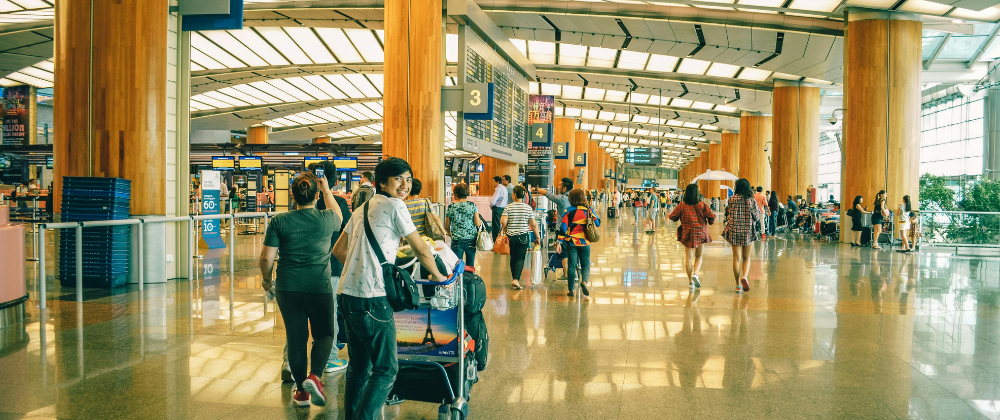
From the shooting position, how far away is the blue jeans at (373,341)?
3.04 metres

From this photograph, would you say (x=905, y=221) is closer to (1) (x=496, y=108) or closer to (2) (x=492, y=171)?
(1) (x=496, y=108)

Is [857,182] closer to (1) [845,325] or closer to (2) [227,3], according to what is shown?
(1) [845,325]

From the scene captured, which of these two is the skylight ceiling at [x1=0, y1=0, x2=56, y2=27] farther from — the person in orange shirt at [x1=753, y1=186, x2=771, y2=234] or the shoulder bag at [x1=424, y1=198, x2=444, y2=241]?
the person in orange shirt at [x1=753, y1=186, x2=771, y2=234]

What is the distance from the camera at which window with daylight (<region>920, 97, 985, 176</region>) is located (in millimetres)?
30812

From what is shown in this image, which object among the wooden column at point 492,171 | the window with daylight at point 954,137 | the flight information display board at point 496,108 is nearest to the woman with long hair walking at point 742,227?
the flight information display board at point 496,108

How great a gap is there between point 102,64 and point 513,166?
15269 mm

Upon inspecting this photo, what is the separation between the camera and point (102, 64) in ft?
26.7

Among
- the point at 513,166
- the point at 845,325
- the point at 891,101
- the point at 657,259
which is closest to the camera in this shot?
the point at 845,325

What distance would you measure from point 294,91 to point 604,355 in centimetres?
2787

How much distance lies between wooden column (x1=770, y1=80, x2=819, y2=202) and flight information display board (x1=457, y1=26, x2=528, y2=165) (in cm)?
1234

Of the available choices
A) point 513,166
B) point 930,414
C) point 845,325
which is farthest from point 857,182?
point 930,414

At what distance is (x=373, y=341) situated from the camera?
3.06 m

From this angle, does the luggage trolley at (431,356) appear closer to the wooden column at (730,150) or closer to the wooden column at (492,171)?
the wooden column at (492,171)

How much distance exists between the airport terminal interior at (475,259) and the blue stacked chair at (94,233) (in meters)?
0.03
